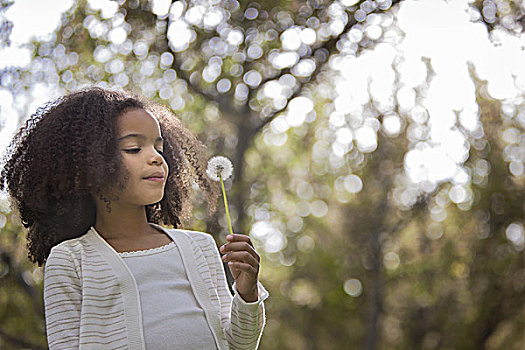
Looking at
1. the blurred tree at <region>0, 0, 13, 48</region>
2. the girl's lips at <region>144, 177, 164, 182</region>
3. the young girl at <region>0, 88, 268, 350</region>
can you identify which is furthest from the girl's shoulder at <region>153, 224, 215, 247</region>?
the blurred tree at <region>0, 0, 13, 48</region>

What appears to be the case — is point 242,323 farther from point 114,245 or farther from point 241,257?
point 114,245

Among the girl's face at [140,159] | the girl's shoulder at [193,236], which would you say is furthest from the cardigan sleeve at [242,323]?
the girl's face at [140,159]

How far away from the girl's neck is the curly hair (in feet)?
0.10

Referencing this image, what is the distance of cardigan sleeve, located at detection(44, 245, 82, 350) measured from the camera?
1.17 m

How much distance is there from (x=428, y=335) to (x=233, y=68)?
4321 millimetres

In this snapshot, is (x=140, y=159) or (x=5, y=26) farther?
(x=5, y=26)

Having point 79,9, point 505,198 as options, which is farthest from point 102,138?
point 505,198

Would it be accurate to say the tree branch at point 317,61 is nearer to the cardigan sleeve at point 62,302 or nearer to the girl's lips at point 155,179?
the girl's lips at point 155,179

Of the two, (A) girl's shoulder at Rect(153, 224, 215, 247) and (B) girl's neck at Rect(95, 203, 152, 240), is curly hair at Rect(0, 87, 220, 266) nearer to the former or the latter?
(B) girl's neck at Rect(95, 203, 152, 240)

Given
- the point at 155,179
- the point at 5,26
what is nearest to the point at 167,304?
the point at 155,179

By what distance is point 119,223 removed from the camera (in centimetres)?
133

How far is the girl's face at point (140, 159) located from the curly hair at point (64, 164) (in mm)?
15

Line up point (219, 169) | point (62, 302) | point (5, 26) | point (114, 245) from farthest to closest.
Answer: point (5, 26) → point (219, 169) → point (114, 245) → point (62, 302)

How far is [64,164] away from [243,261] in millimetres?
401
